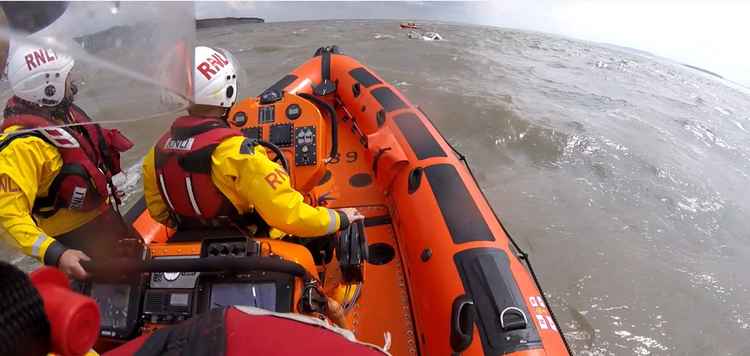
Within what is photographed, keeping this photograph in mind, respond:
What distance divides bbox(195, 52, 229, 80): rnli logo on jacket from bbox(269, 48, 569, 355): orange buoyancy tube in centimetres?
123

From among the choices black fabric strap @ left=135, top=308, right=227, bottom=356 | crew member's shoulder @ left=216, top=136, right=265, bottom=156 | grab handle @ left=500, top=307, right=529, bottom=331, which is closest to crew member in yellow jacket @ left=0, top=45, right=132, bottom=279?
crew member's shoulder @ left=216, top=136, right=265, bottom=156

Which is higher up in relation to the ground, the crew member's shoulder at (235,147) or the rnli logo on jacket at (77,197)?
the crew member's shoulder at (235,147)

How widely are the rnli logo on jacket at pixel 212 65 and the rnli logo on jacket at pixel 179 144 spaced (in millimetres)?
217

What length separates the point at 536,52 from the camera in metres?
17.1

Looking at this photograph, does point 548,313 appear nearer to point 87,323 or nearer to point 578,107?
point 87,323

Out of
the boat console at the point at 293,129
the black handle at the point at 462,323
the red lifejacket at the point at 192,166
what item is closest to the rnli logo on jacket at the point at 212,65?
the red lifejacket at the point at 192,166

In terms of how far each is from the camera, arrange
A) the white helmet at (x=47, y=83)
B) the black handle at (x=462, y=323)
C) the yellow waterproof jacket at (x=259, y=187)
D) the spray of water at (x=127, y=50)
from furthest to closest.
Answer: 1. the black handle at (x=462, y=323)
2. the yellow waterproof jacket at (x=259, y=187)
3. the white helmet at (x=47, y=83)
4. the spray of water at (x=127, y=50)

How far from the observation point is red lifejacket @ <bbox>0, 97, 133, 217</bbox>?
4.65 ft

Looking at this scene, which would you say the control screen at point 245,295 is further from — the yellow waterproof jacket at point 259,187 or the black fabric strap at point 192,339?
the black fabric strap at point 192,339

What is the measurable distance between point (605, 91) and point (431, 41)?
26.3ft

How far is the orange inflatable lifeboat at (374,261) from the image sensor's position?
3.96 feet

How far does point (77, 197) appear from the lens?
1.62 metres

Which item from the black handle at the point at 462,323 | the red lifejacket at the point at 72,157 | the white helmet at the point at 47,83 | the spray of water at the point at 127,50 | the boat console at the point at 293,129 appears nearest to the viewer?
the spray of water at the point at 127,50

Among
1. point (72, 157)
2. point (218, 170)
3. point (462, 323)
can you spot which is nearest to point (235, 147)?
point (218, 170)
